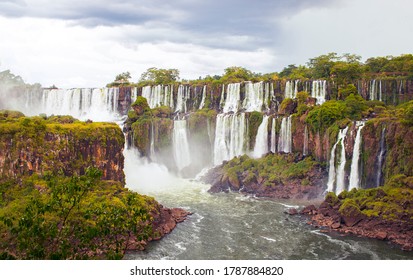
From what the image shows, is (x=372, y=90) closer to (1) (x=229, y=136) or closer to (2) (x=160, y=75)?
(1) (x=229, y=136)

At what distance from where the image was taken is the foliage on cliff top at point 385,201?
28.2 meters

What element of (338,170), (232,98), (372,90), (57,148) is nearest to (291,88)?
(232,98)

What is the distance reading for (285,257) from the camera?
24531 millimetres

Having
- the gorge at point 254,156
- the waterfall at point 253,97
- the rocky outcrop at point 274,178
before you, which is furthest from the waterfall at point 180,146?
the waterfall at point 253,97

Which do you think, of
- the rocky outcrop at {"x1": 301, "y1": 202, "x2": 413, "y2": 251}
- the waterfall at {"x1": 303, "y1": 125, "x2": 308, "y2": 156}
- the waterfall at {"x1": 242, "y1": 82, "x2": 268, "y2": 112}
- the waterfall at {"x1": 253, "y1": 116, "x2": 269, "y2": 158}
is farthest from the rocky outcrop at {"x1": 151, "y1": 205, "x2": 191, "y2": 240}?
the waterfall at {"x1": 242, "y1": 82, "x2": 268, "y2": 112}

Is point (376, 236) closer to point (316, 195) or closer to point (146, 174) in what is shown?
point (316, 195)

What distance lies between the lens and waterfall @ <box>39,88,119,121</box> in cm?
6000

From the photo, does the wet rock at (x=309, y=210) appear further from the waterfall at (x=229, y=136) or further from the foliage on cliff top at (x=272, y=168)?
the waterfall at (x=229, y=136)

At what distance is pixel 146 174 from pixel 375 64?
32.2m

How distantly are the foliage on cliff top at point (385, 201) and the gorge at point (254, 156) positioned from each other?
0.29 feet

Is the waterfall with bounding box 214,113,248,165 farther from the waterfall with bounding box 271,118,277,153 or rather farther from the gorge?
the waterfall with bounding box 271,118,277,153

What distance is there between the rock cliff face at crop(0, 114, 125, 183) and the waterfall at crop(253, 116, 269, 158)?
1723cm
